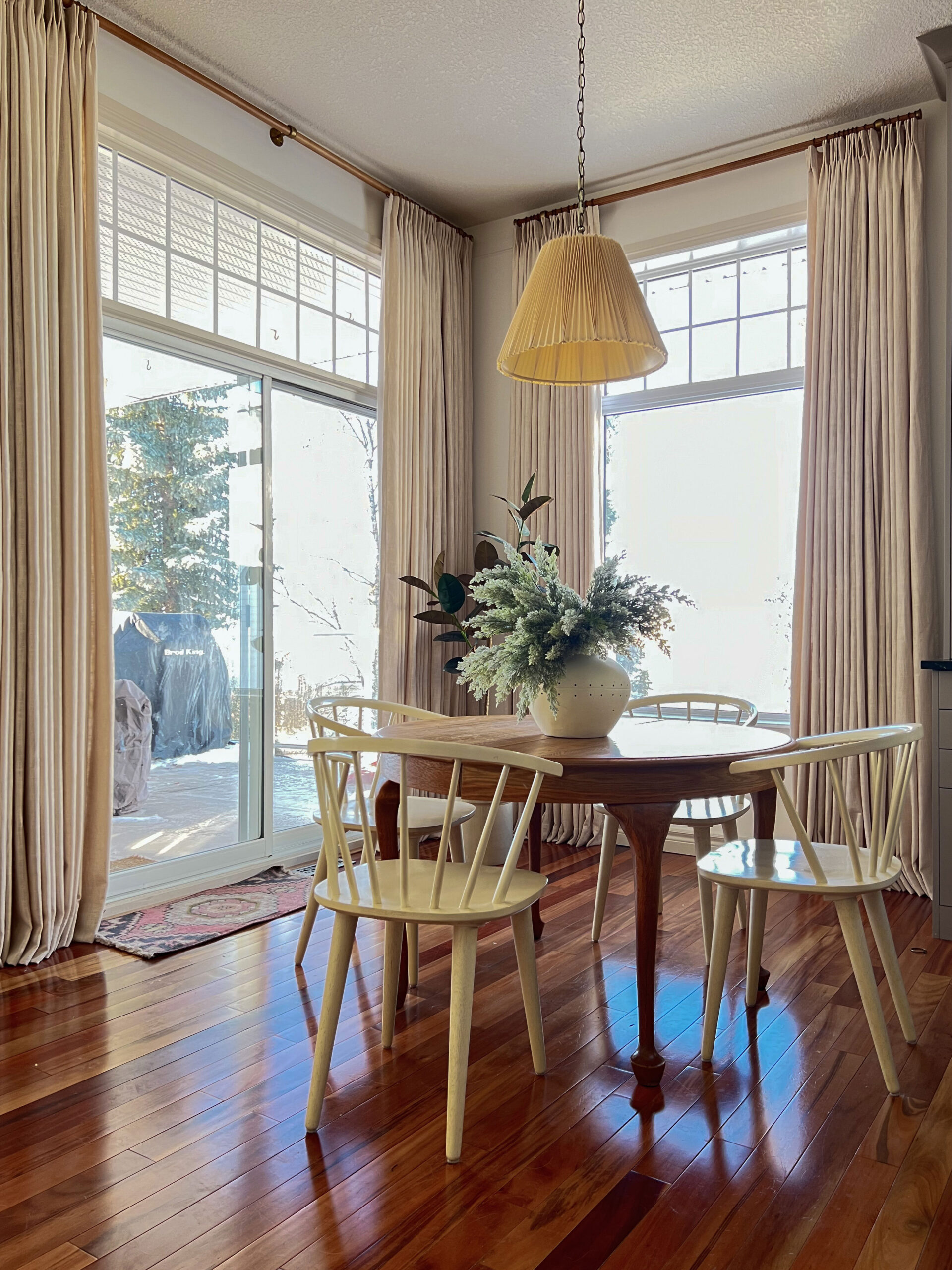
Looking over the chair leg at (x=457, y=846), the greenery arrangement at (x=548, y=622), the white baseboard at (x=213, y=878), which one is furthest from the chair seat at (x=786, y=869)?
the chair leg at (x=457, y=846)

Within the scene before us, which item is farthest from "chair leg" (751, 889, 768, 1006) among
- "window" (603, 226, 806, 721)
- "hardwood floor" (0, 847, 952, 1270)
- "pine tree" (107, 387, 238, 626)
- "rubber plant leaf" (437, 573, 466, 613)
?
"pine tree" (107, 387, 238, 626)

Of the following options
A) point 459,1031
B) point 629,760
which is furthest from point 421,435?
point 459,1031

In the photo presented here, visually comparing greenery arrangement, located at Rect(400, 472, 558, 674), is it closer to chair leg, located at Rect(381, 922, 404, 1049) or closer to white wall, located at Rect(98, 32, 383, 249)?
white wall, located at Rect(98, 32, 383, 249)

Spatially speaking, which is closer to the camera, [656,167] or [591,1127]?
[591,1127]

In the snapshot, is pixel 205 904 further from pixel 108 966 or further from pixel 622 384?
pixel 622 384

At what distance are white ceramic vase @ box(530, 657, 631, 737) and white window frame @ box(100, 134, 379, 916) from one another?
1855mm

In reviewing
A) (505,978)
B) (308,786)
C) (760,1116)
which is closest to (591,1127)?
(760,1116)

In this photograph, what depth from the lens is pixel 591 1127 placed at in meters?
1.95

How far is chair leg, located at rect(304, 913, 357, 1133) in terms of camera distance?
1.91 meters

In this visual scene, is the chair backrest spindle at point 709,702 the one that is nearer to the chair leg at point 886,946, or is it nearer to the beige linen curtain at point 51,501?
the chair leg at point 886,946

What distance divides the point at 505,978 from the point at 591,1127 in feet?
2.74

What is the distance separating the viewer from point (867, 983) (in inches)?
79.9

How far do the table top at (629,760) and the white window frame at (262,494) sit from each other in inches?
56.1

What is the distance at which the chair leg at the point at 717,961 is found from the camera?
2.17m
